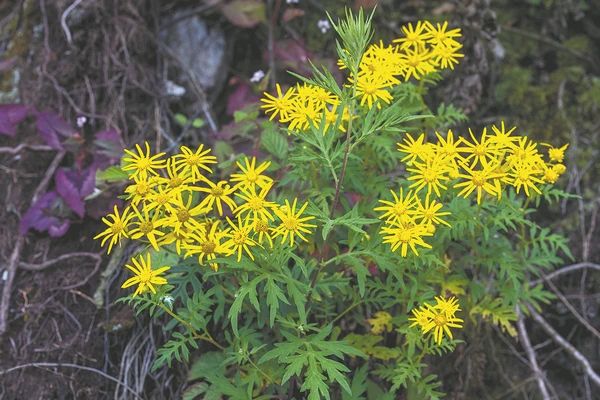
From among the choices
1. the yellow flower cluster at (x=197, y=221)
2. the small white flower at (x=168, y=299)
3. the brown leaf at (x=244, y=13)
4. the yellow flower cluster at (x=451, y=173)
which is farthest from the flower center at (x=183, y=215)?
the brown leaf at (x=244, y=13)

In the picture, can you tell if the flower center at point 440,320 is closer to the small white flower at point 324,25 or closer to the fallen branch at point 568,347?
the fallen branch at point 568,347

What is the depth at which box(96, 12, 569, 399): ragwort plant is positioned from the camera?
1.70 meters

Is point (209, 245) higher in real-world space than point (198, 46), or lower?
higher

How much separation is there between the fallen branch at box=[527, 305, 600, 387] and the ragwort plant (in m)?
0.44

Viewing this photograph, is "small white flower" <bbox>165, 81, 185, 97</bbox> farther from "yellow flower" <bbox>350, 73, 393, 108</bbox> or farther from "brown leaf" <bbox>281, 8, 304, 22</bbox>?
"yellow flower" <bbox>350, 73, 393, 108</bbox>

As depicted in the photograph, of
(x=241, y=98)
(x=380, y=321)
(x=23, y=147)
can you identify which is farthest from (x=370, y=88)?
(x=23, y=147)

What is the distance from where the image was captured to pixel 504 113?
320 centimetres

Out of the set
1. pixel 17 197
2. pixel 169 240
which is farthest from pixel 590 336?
pixel 17 197

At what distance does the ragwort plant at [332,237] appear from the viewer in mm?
1698

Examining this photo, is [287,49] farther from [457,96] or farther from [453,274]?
[453,274]

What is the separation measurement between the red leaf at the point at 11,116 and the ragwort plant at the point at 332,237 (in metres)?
0.97

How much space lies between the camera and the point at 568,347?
8.53 ft

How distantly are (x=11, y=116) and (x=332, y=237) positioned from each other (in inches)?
59.0

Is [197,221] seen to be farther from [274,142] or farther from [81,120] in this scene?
[81,120]
